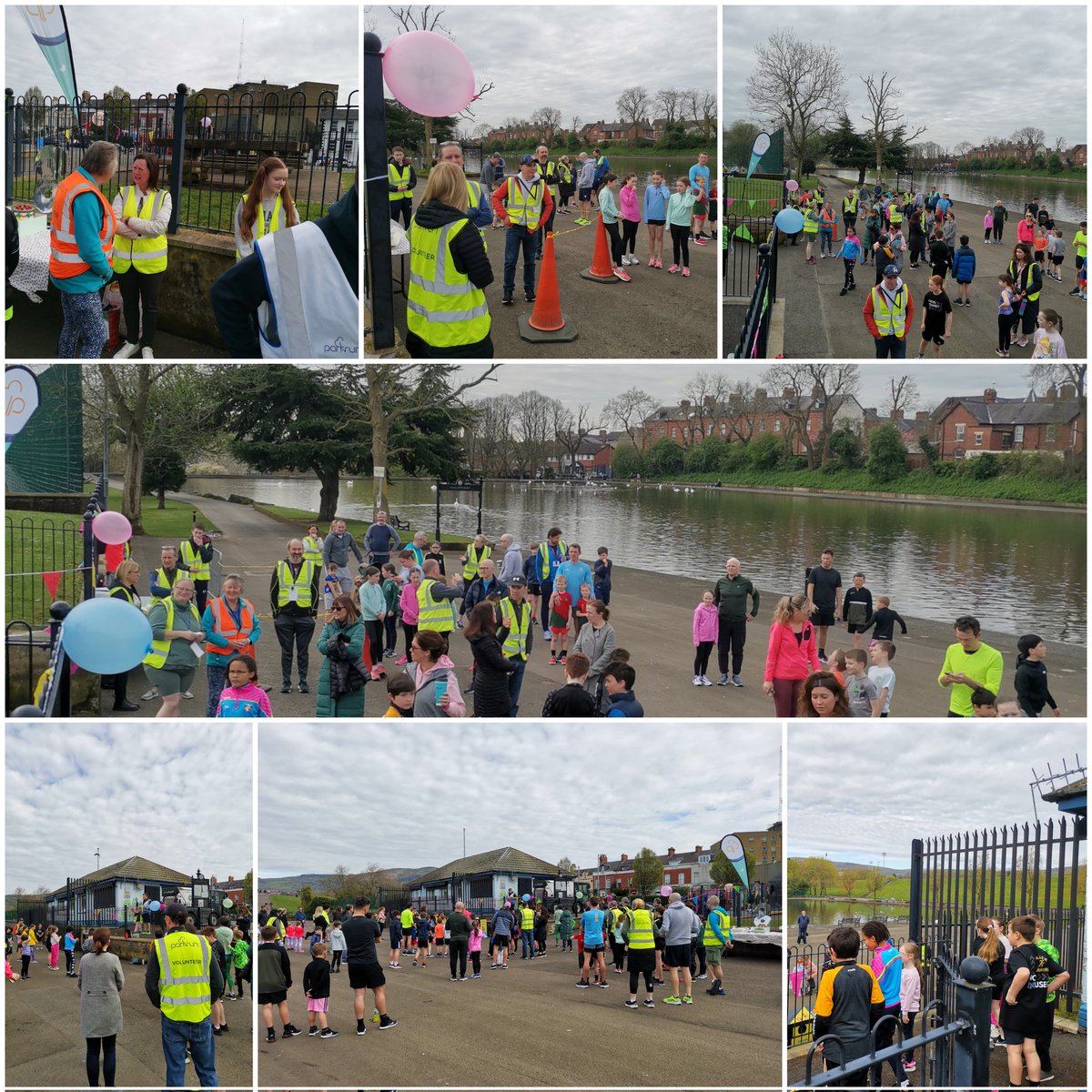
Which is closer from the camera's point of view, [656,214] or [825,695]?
[825,695]

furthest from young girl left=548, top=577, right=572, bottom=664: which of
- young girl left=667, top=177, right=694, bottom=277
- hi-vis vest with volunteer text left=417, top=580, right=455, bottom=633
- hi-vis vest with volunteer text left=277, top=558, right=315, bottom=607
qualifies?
young girl left=667, top=177, right=694, bottom=277

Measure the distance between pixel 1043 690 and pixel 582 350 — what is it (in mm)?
4224

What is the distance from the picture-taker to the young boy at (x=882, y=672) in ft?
23.1

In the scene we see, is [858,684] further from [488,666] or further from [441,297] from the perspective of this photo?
[441,297]

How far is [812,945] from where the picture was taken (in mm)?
7285

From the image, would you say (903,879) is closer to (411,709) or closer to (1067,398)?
(411,709)

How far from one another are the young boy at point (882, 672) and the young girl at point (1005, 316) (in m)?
3.37

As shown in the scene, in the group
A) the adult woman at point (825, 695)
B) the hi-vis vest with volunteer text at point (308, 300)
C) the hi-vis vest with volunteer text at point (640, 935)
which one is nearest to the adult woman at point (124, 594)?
the hi-vis vest with volunteer text at point (308, 300)

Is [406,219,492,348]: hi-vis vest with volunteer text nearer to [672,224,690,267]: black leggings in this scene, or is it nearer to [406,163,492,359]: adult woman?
[406,163,492,359]: adult woman

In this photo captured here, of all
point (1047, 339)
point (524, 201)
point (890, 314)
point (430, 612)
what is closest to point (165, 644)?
point (430, 612)

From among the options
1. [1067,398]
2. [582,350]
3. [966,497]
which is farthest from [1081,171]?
[582,350]

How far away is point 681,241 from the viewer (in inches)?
376

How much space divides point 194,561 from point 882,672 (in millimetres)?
5733

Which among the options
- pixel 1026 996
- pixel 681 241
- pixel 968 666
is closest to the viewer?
pixel 1026 996
